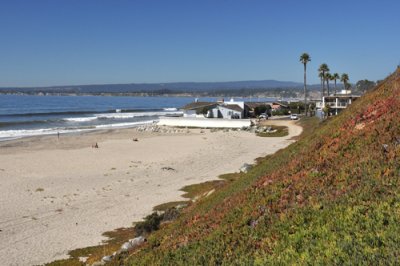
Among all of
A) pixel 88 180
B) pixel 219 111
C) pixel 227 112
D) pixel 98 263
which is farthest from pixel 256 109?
pixel 98 263

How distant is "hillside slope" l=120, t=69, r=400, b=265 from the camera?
6.90m

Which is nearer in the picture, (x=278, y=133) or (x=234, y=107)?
(x=278, y=133)

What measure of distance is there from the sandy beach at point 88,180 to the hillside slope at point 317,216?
7.67m

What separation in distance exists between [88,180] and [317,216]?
25.5 meters

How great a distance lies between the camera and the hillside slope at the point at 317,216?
22.6 ft

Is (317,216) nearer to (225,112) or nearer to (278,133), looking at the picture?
(278,133)

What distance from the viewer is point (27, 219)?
2122 cm

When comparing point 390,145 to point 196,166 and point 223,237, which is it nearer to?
point 223,237

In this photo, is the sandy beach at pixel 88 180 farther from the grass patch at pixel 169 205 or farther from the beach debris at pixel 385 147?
the beach debris at pixel 385 147

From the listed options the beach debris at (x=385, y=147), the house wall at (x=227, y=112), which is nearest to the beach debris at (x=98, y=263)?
the beach debris at (x=385, y=147)

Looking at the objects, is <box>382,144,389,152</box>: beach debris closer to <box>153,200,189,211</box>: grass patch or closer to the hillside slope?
the hillside slope

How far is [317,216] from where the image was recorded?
831 centimetres

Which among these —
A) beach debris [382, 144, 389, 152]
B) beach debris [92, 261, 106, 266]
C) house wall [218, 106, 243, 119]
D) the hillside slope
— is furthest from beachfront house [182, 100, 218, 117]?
beach debris [382, 144, 389, 152]

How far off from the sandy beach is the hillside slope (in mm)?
7673
